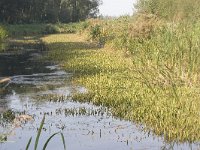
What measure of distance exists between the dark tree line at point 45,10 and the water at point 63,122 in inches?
1973

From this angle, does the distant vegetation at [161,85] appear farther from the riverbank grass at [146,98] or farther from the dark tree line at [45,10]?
the dark tree line at [45,10]

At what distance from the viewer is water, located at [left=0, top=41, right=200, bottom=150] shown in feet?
33.2

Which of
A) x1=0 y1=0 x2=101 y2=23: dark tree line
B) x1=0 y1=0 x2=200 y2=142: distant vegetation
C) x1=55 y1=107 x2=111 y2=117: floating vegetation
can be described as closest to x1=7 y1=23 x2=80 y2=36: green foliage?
x1=0 y1=0 x2=101 y2=23: dark tree line

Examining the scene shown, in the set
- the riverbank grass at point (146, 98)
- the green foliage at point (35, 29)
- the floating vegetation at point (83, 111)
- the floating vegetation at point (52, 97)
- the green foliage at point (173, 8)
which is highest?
the green foliage at point (173, 8)

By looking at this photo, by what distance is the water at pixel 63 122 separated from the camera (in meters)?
10.1

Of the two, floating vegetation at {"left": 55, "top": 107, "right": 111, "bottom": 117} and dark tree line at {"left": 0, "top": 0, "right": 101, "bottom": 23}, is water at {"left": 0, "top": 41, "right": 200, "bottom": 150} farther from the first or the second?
dark tree line at {"left": 0, "top": 0, "right": 101, "bottom": 23}

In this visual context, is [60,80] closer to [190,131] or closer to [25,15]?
[190,131]

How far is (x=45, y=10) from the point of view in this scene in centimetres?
8506

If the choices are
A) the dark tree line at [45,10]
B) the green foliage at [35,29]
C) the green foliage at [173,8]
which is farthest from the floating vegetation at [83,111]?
the dark tree line at [45,10]

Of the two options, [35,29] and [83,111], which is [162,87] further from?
[35,29]

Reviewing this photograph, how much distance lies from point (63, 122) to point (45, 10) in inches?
2951

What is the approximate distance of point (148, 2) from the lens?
39.9 meters

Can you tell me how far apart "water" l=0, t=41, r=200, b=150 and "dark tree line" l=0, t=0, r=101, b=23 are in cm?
5011

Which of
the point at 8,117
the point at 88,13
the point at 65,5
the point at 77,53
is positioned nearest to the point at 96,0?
the point at 88,13
